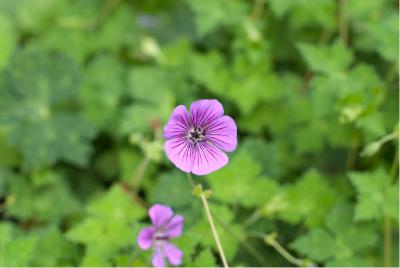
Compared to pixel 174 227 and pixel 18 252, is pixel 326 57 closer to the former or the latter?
pixel 174 227

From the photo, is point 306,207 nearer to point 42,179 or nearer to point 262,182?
point 262,182

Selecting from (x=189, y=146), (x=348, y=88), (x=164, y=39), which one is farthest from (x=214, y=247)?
(x=164, y=39)

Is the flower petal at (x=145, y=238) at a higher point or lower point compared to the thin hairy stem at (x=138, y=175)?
lower

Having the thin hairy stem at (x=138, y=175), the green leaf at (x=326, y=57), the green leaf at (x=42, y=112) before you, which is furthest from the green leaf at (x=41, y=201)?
the green leaf at (x=326, y=57)

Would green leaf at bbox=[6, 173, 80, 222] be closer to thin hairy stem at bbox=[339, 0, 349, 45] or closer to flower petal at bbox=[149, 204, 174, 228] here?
flower petal at bbox=[149, 204, 174, 228]

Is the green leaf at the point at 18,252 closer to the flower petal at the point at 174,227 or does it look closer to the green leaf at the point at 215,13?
the flower petal at the point at 174,227
